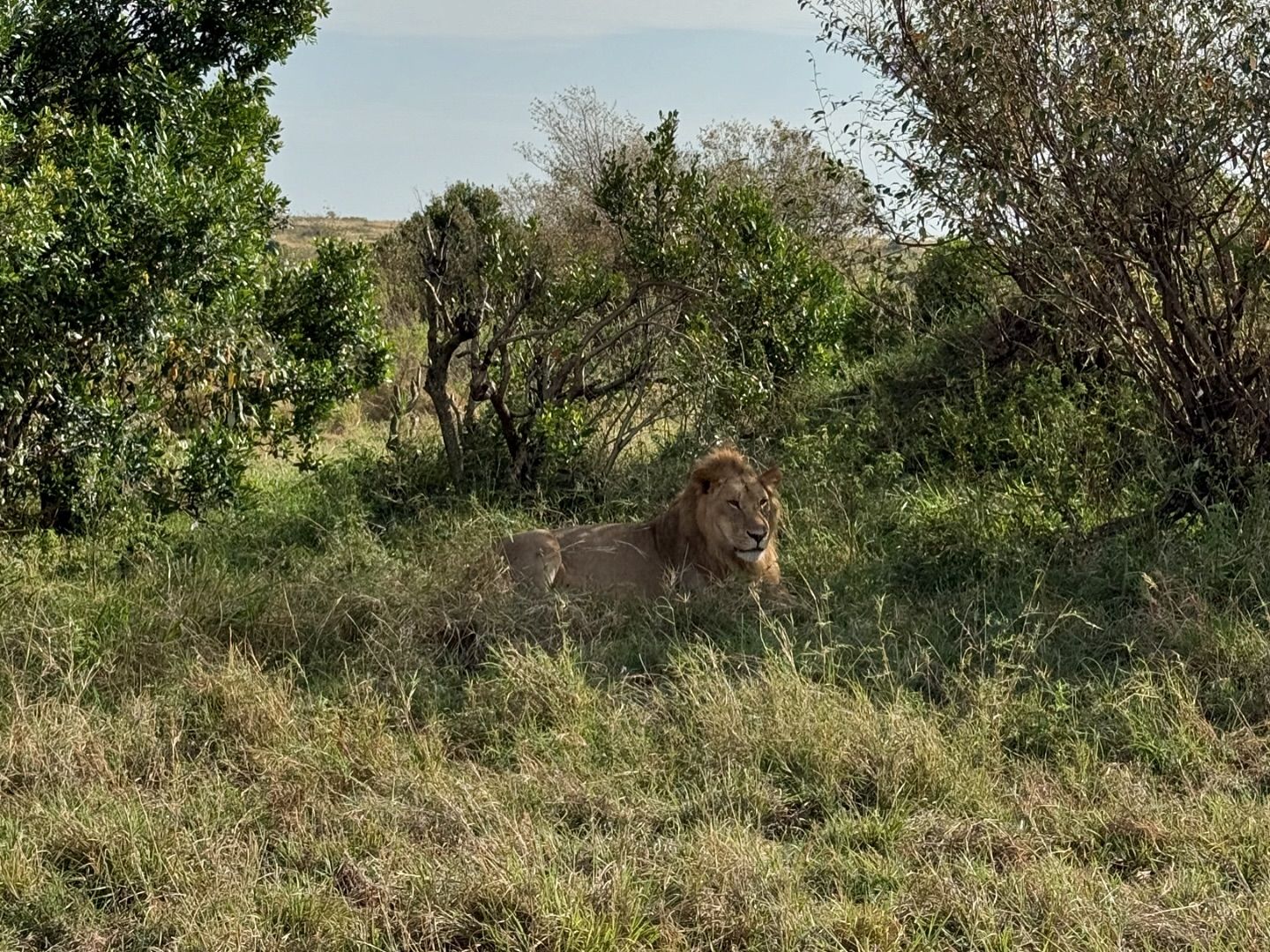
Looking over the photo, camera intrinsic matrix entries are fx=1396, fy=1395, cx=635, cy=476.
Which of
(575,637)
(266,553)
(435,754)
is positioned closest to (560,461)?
(266,553)

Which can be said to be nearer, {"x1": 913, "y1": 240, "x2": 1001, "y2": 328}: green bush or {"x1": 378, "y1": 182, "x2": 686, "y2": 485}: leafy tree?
{"x1": 378, "y1": 182, "x2": 686, "y2": 485}: leafy tree

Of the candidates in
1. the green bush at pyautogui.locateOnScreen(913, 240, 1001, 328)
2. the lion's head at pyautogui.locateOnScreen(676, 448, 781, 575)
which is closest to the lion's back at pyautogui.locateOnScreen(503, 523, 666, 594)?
the lion's head at pyautogui.locateOnScreen(676, 448, 781, 575)

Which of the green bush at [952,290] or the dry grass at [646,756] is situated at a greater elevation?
the green bush at [952,290]

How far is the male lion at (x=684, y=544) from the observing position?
7246 millimetres

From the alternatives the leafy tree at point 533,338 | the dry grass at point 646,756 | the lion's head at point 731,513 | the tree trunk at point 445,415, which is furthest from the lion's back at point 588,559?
the tree trunk at point 445,415

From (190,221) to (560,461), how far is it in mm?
3170

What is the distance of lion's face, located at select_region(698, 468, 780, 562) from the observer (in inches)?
285

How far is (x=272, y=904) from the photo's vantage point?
416 centimetres

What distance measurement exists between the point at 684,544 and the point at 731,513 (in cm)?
33

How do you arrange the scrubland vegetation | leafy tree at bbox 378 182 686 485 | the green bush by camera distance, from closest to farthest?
1. the scrubland vegetation
2. leafy tree at bbox 378 182 686 485
3. the green bush

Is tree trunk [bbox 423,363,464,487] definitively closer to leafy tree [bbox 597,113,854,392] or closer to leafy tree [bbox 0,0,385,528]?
leafy tree [bbox 0,0,385,528]

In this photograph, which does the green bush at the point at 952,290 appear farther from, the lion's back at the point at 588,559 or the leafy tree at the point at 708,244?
the lion's back at the point at 588,559

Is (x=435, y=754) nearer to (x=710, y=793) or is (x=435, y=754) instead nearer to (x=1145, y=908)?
(x=710, y=793)

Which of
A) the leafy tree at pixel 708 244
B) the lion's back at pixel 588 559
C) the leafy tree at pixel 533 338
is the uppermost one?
the leafy tree at pixel 708 244
